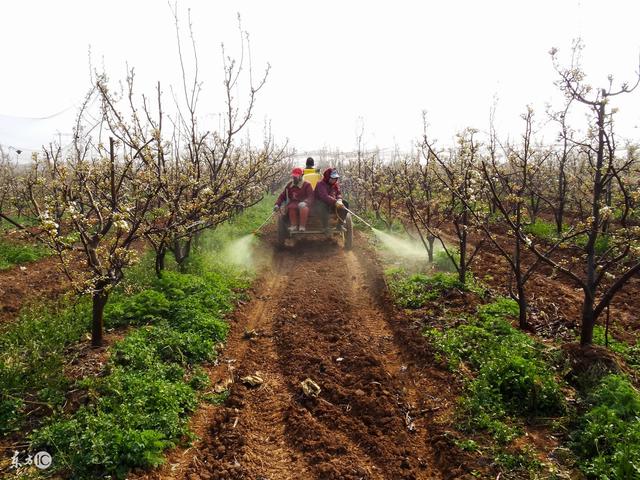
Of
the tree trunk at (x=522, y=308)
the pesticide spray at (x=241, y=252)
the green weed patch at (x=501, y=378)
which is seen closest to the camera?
the green weed patch at (x=501, y=378)

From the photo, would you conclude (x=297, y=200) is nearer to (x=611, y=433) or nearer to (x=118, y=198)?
(x=118, y=198)

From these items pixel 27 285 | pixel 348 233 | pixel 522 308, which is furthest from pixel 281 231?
pixel 522 308

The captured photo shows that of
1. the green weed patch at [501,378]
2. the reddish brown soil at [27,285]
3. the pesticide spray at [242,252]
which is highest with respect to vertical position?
the pesticide spray at [242,252]

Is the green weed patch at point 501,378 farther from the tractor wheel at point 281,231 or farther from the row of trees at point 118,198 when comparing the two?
the tractor wheel at point 281,231

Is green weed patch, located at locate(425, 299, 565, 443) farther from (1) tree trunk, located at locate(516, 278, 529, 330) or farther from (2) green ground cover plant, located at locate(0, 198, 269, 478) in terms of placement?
(2) green ground cover plant, located at locate(0, 198, 269, 478)

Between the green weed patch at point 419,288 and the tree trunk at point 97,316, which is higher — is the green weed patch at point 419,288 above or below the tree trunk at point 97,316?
below

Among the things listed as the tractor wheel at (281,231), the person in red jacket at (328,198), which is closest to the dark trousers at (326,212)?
the person in red jacket at (328,198)

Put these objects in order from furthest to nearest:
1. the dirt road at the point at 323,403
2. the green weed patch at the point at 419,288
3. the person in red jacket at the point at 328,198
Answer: the person in red jacket at the point at 328,198 → the green weed patch at the point at 419,288 → the dirt road at the point at 323,403

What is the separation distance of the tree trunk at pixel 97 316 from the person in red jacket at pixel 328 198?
7.24 metres

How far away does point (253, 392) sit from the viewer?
15.9 ft

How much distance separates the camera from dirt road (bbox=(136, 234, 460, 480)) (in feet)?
12.0

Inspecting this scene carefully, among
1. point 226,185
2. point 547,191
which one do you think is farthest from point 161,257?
point 547,191

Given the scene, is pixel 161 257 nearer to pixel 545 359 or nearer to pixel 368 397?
pixel 368 397

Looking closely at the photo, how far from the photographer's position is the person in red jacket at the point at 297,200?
11.4m
